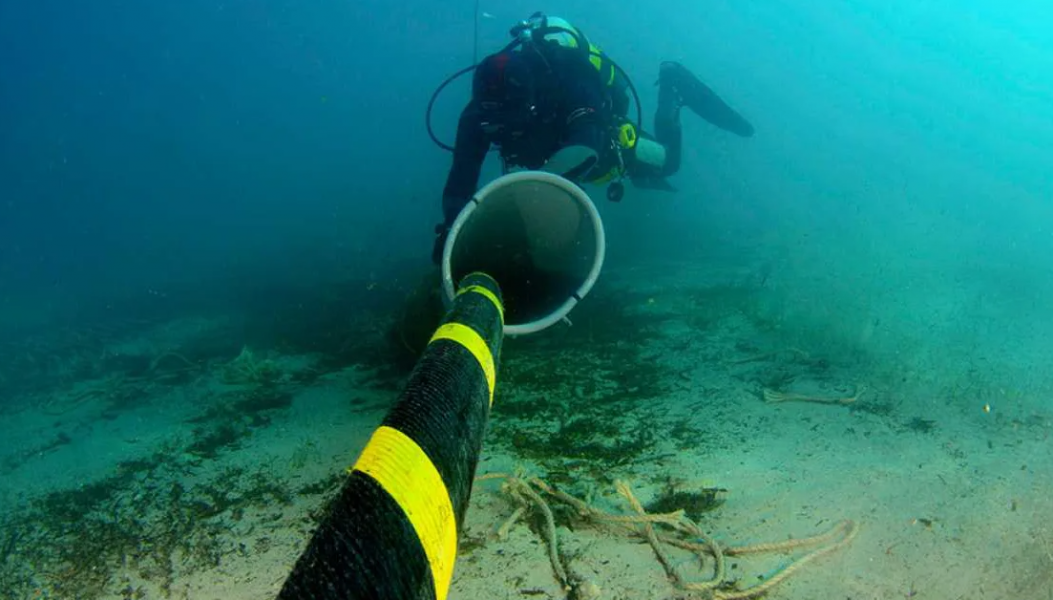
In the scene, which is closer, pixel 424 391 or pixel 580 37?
pixel 424 391

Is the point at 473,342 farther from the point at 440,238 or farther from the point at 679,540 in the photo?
the point at 440,238

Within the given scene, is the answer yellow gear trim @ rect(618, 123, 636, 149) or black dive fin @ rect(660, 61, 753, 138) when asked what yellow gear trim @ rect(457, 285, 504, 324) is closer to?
yellow gear trim @ rect(618, 123, 636, 149)

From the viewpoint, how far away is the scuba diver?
464 cm

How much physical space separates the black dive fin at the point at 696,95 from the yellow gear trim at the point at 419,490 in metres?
9.57

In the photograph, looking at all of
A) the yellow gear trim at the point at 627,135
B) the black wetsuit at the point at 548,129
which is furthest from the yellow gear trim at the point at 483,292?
the yellow gear trim at the point at 627,135

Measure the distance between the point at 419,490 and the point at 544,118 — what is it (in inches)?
179

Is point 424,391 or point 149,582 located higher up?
point 424,391

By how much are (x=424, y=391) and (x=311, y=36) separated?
9934 cm

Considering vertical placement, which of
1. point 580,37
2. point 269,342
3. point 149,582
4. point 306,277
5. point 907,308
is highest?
point 580,37

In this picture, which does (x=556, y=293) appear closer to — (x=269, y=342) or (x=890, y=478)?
(x=890, y=478)

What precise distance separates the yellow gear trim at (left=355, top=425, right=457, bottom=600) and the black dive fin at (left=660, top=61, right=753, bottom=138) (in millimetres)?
9569

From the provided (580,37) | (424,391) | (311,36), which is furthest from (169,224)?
(311,36)

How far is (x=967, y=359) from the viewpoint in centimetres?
380

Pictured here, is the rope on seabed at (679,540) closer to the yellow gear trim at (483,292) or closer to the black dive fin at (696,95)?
the yellow gear trim at (483,292)
